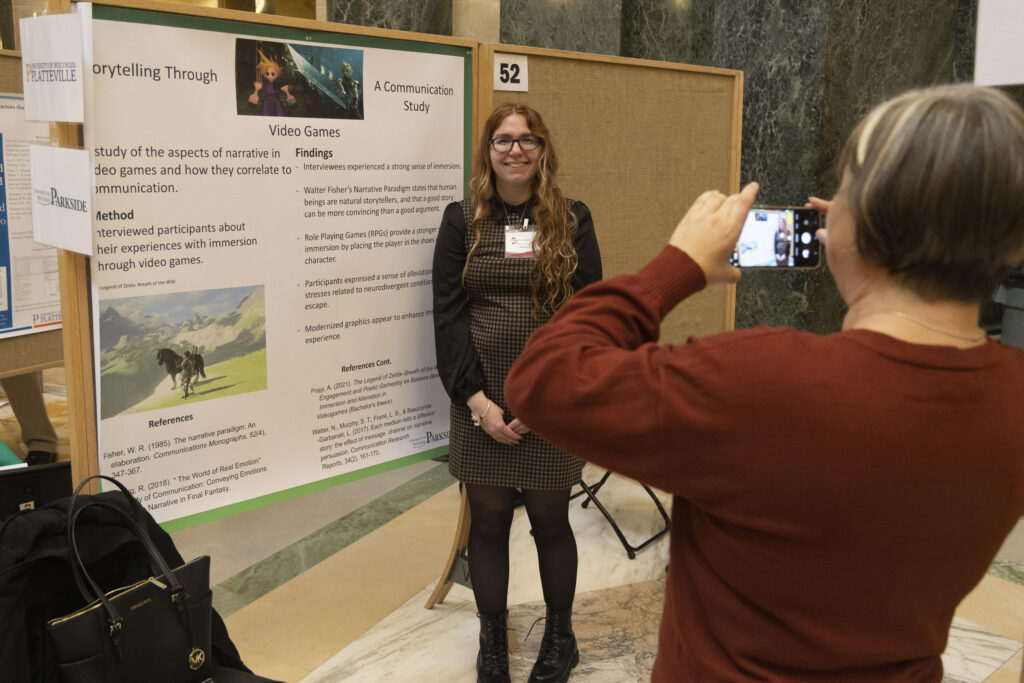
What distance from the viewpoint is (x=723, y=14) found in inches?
164

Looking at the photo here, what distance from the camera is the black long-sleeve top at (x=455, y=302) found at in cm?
230

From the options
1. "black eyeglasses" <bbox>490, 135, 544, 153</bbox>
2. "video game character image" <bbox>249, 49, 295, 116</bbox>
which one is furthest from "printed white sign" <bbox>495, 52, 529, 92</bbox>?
"video game character image" <bbox>249, 49, 295, 116</bbox>

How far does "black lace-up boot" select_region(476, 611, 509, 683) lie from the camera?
2.47 m

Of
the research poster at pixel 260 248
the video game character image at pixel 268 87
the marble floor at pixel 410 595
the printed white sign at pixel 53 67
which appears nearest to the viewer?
the printed white sign at pixel 53 67

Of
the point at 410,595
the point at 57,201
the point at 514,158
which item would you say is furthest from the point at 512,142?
the point at 410,595

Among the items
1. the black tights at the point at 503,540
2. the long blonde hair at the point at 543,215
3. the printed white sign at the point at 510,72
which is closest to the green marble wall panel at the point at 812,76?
the printed white sign at the point at 510,72

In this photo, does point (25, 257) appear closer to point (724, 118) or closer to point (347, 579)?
point (347, 579)

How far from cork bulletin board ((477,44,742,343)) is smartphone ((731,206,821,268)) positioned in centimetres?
49

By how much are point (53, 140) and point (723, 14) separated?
3.26m

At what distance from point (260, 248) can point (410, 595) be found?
1526 mm

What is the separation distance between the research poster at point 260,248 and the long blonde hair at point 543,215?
15 centimetres

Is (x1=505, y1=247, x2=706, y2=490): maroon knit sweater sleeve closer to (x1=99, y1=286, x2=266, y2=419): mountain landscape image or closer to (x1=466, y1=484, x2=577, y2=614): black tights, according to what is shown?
(x1=99, y1=286, x2=266, y2=419): mountain landscape image

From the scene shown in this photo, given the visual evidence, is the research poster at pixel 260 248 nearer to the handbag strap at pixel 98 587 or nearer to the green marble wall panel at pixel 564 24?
the handbag strap at pixel 98 587

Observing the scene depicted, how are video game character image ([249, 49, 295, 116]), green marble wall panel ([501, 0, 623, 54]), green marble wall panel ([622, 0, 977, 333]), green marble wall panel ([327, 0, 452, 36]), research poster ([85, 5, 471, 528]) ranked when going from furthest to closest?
green marble wall panel ([501, 0, 623, 54]) < green marble wall panel ([622, 0, 977, 333]) < green marble wall panel ([327, 0, 452, 36]) < video game character image ([249, 49, 295, 116]) < research poster ([85, 5, 471, 528])
